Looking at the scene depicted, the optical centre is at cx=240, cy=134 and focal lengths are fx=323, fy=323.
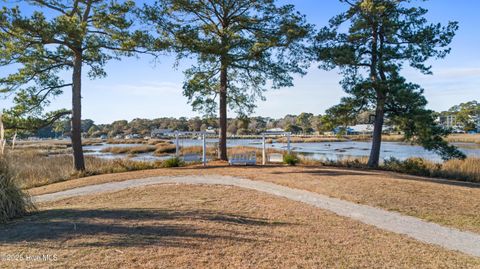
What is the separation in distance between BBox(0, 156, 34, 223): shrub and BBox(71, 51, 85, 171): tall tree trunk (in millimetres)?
9679

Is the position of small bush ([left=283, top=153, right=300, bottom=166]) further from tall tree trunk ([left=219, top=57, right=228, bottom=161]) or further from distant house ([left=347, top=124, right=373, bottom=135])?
distant house ([left=347, top=124, right=373, bottom=135])

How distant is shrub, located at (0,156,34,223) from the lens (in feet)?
17.2

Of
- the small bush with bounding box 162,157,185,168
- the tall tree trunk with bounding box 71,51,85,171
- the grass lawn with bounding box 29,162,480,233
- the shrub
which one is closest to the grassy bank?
the grass lawn with bounding box 29,162,480,233

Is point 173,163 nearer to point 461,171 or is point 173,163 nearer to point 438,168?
point 438,168

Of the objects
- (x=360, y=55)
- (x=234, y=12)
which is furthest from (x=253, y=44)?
(x=360, y=55)

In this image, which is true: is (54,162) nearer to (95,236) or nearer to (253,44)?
(253,44)

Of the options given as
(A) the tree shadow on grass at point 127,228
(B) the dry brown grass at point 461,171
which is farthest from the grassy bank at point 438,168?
(A) the tree shadow on grass at point 127,228

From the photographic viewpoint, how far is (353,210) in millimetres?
7008

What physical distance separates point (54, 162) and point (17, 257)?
1566 centimetres

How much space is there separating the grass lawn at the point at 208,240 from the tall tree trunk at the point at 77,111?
983cm

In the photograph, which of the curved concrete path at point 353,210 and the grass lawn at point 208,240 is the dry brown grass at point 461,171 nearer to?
the curved concrete path at point 353,210

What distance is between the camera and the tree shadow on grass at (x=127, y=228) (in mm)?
4172

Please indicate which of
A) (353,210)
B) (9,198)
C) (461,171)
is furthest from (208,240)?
(461,171)

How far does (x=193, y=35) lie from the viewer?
585 inches
